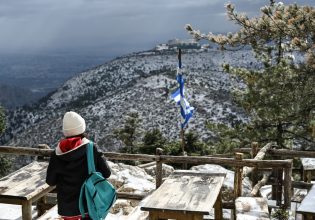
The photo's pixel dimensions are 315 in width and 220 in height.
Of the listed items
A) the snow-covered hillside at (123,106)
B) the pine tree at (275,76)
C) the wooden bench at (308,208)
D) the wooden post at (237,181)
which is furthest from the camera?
the snow-covered hillside at (123,106)

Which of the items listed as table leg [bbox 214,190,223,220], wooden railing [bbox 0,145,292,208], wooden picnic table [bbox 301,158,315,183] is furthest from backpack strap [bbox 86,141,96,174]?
wooden picnic table [bbox 301,158,315,183]

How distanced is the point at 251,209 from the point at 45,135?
442 feet

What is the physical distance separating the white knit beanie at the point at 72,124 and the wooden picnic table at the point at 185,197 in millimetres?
1320

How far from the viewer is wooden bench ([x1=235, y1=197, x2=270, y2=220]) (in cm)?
603

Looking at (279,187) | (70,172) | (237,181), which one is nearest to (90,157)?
(70,172)

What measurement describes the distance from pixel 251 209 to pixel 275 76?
A: 1246 centimetres

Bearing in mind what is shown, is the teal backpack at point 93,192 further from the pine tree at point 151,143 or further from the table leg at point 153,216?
the pine tree at point 151,143

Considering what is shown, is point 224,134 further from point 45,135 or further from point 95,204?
point 45,135

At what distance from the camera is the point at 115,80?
17812 centimetres

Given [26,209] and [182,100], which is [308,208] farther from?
[182,100]

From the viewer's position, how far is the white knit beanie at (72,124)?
432 centimetres

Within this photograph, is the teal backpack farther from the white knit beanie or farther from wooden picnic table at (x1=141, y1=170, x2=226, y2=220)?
wooden picnic table at (x1=141, y1=170, x2=226, y2=220)

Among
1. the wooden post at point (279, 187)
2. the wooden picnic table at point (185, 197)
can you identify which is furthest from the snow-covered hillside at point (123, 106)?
the wooden picnic table at point (185, 197)

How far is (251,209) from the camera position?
6.36 m
